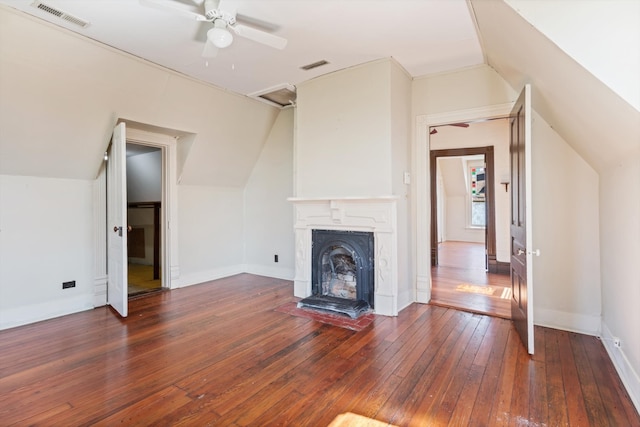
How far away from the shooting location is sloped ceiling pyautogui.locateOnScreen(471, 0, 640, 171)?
176cm

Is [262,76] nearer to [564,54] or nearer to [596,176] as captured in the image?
[564,54]

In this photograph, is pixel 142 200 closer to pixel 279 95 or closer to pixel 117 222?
pixel 117 222

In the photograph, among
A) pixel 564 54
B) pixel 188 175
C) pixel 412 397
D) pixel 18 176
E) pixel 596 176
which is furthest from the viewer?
pixel 188 175

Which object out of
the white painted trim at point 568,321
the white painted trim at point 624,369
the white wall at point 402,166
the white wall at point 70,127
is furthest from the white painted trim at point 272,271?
the white painted trim at point 624,369

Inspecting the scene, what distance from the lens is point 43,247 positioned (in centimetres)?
346

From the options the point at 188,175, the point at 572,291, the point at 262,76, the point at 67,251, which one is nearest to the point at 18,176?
the point at 67,251

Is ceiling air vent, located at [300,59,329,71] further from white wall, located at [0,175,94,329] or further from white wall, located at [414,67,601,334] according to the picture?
white wall, located at [0,175,94,329]

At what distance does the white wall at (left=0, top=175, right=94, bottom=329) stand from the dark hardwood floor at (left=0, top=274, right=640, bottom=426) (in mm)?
321

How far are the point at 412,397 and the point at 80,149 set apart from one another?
400 centimetres

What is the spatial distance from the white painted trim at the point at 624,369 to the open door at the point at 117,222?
4.18m

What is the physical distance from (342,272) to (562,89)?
8.77 ft

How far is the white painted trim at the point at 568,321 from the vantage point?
2.91m

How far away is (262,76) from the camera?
385cm

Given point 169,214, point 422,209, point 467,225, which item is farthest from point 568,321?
point 467,225
